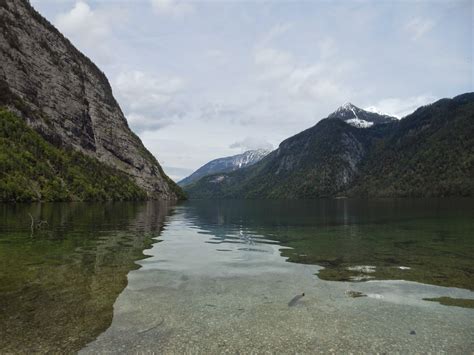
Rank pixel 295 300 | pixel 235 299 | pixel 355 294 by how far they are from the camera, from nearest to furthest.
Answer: pixel 295 300, pixel 235 299, pixel 355 294

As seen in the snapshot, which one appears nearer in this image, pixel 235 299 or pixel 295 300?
pixel 295 300

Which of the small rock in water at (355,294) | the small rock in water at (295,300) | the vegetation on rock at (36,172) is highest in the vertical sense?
the vegetation on rock at (36,172)

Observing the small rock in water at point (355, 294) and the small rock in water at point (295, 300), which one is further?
the small rock in water at point (355, 294)

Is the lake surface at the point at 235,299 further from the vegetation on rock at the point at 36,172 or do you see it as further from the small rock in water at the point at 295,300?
the vegetation on rock at the point at 36,172

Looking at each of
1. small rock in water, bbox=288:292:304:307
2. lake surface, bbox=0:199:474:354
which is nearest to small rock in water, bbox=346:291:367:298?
lake surface, bbox=0:199:474:354


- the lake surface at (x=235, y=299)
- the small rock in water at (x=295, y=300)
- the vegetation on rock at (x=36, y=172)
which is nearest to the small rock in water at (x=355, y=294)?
the lake surface at (x=235, y=299)

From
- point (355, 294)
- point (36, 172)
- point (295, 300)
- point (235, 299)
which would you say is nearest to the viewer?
point (295, 300)

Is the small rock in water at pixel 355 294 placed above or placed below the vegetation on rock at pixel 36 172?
below

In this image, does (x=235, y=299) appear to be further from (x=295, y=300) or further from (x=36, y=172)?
(x=36, y=172)

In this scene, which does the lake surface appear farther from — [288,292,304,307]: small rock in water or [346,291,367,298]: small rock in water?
[346,291,367,298]: small rock in water

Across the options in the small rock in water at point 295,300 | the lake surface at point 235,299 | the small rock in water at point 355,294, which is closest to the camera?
the lake surface at point 235,299

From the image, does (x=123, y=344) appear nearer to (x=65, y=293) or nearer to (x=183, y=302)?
(x=183, y=302)

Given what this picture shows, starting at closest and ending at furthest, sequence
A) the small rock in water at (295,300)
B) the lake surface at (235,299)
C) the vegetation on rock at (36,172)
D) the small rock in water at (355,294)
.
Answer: the lake surface at (235,299) < the small rock in water at (295,300) < the small rock in water at (355,294) < the vegetation on rock at (36,172)

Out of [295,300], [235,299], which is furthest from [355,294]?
[235,299]
